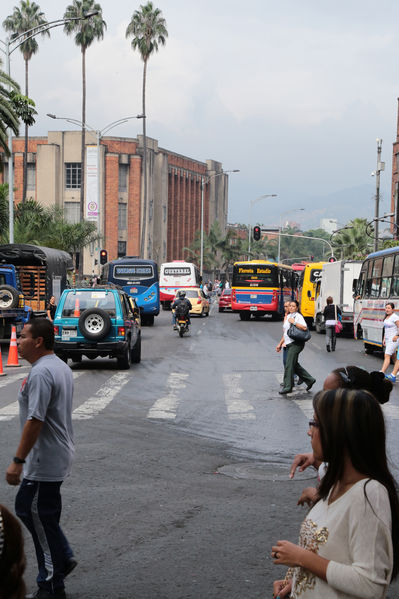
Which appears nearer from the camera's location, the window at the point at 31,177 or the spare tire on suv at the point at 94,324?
the spare tire on suv at the point at 94,324

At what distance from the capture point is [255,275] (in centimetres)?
4747

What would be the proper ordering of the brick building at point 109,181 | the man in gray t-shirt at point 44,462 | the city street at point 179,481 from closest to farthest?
the man in gray t-shirt at point 44,462
the city street at point 179,481
the brick building at point 109,181

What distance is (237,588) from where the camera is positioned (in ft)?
18.2

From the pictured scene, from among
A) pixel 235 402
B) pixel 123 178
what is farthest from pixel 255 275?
pixel 123 178

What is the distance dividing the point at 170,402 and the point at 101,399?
124 centimetres

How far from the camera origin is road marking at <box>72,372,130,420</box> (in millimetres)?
13308

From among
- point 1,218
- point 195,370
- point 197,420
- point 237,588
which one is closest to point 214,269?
point 1,218

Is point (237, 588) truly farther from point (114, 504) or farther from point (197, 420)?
point (197, 420)

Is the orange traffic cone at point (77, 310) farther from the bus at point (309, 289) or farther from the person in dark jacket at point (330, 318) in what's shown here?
the bus at point (309, 289)

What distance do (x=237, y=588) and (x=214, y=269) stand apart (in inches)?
4318

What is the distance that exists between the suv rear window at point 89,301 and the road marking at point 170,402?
2453 millimetres

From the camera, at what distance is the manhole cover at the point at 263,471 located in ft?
29.8

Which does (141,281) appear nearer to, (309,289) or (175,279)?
(309,289)

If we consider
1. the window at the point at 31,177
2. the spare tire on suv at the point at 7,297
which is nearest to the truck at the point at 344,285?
the spare tire on suv at the point at 7,297
